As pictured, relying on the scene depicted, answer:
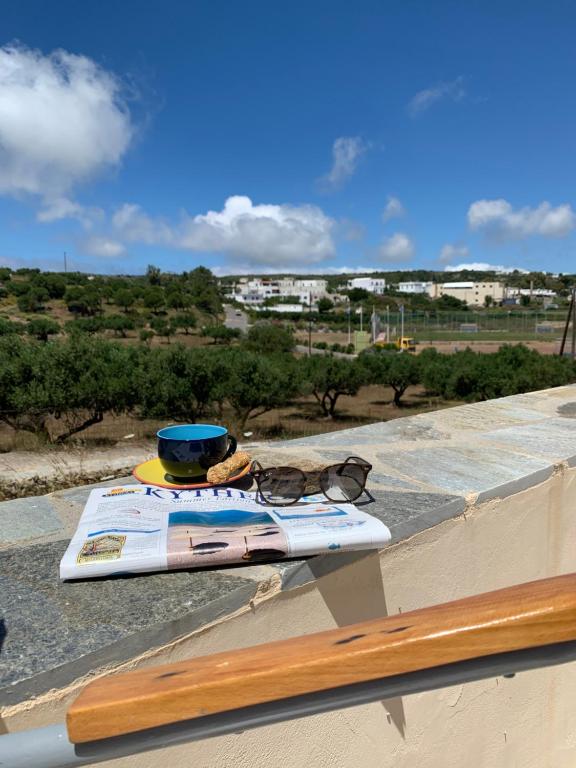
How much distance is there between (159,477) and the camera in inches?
54.6

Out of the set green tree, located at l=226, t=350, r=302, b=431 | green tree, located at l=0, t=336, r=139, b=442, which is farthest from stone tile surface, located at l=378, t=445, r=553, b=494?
green tree, located at l=226, t=350, r=302, b=431

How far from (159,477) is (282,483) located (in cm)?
33

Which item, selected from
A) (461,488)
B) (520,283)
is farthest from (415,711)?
(520,283)

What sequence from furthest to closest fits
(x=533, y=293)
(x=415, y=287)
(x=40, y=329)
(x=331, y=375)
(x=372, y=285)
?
(x=415, y=287), (x=372, y=285), (x=533, y=293), (x=40, y=329), (x=331, y=375)

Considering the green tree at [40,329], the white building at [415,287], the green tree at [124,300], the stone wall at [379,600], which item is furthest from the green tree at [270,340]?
the white building at [415,287]

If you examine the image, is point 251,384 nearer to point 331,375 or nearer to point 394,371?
point 331,375

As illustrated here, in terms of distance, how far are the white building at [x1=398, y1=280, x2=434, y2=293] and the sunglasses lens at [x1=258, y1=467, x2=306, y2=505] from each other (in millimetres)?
126925

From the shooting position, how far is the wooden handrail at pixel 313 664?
0.43 m

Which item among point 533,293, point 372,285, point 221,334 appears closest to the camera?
point 221,334

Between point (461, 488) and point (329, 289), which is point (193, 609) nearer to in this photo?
point (461, 488)

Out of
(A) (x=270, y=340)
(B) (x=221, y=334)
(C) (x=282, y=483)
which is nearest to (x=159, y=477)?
(C) (x=282, y=483)

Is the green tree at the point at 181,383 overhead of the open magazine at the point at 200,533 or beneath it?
beneath

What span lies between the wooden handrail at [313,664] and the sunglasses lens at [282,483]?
0.82 metres

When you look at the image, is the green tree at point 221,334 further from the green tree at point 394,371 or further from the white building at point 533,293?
the white building at point 533,293
